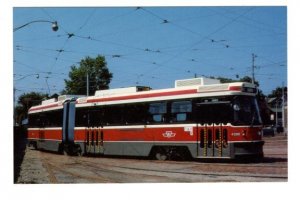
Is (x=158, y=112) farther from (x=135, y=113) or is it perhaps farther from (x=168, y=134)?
(x=135, y=113)

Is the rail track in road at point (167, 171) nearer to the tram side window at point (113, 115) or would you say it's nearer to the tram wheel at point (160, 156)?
the tram wheel at point (160, 156)

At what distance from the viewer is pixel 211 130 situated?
53.7 feet

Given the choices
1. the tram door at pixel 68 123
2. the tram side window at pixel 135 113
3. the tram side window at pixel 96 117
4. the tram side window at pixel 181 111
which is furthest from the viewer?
the tram door at pixel 68 123

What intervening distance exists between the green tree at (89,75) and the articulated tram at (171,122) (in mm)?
911

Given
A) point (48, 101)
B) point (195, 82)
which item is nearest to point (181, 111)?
point (195, 82)

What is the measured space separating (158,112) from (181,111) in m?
1.13

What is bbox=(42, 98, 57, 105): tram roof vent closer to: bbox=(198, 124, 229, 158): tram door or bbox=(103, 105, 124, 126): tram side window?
bbox=(103, 105, 124, 126): tram side window

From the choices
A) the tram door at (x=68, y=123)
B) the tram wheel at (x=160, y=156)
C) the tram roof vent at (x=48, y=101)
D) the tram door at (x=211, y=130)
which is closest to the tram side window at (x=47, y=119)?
the tram door at (x=68, y=123)

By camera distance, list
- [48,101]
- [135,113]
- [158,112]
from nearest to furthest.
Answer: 1. [158,112]
2. [135,113]
3. [48,101]

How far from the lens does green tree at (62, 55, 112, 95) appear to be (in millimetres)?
20234

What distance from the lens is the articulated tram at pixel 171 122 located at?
1616 centimetres

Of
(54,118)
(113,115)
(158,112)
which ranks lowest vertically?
(54,118)
